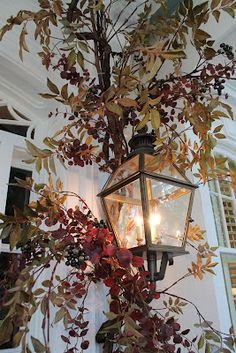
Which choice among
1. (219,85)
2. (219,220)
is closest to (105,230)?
(219,85)

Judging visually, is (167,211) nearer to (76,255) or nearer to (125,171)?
(125,171)

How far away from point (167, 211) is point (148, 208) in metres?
0.10

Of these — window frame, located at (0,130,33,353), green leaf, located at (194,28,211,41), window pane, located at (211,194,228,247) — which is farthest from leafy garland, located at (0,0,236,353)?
window pane, located at (211,194,228,247)

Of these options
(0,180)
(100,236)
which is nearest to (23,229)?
(100,236)

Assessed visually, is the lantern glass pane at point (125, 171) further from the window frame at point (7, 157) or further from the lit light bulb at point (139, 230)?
the window frame at point (7, 157)

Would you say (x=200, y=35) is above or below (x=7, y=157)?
above

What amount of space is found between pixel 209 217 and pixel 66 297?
0.94 m

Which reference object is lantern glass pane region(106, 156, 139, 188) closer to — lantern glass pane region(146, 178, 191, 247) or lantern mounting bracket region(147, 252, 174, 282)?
lantern glass pane region(146, 178, 191, 247)

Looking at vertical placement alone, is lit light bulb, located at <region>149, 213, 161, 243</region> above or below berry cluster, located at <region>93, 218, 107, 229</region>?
below

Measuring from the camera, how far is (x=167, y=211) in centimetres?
90

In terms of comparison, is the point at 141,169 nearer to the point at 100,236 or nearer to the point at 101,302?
the point at 100,236

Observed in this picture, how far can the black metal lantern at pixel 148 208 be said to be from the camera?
2.72ft

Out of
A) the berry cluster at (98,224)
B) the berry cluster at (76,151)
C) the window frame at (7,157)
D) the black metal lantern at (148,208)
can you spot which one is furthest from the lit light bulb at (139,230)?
the window frame at (7,157)

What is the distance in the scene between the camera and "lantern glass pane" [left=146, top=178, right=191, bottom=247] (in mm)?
849
